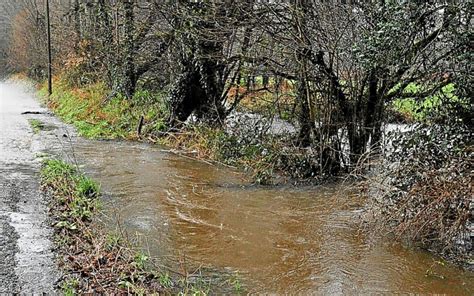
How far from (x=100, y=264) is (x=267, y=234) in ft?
8.60

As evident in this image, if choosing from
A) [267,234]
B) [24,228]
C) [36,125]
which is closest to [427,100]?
[267,234]

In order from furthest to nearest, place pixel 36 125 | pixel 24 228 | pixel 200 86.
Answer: pixel 36 125
pixel 200 86
pixel 24 228

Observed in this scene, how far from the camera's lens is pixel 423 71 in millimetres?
9289

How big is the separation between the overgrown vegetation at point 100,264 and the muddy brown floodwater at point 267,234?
0.51 metres

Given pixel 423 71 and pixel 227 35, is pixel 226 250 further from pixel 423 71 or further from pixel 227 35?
pixel 227 35

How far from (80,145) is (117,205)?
22.9 ft

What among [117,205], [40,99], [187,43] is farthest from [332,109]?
[40,99]

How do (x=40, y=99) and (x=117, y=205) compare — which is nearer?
(x=117, y=205)

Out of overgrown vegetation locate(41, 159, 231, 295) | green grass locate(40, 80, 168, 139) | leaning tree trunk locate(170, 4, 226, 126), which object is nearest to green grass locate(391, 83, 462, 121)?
overgrown vegetation locate(41, 159, 231, 295)

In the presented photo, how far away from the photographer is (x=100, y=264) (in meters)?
6.39

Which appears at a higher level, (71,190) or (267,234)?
(71,190)

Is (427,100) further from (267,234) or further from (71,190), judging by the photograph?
(71,190)

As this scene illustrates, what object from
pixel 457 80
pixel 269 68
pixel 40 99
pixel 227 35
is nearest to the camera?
pixel 457 80

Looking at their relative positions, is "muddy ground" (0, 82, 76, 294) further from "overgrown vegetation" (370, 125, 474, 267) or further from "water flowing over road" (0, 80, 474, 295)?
"overgrown vegetation" (370, 125, 474, 267)
